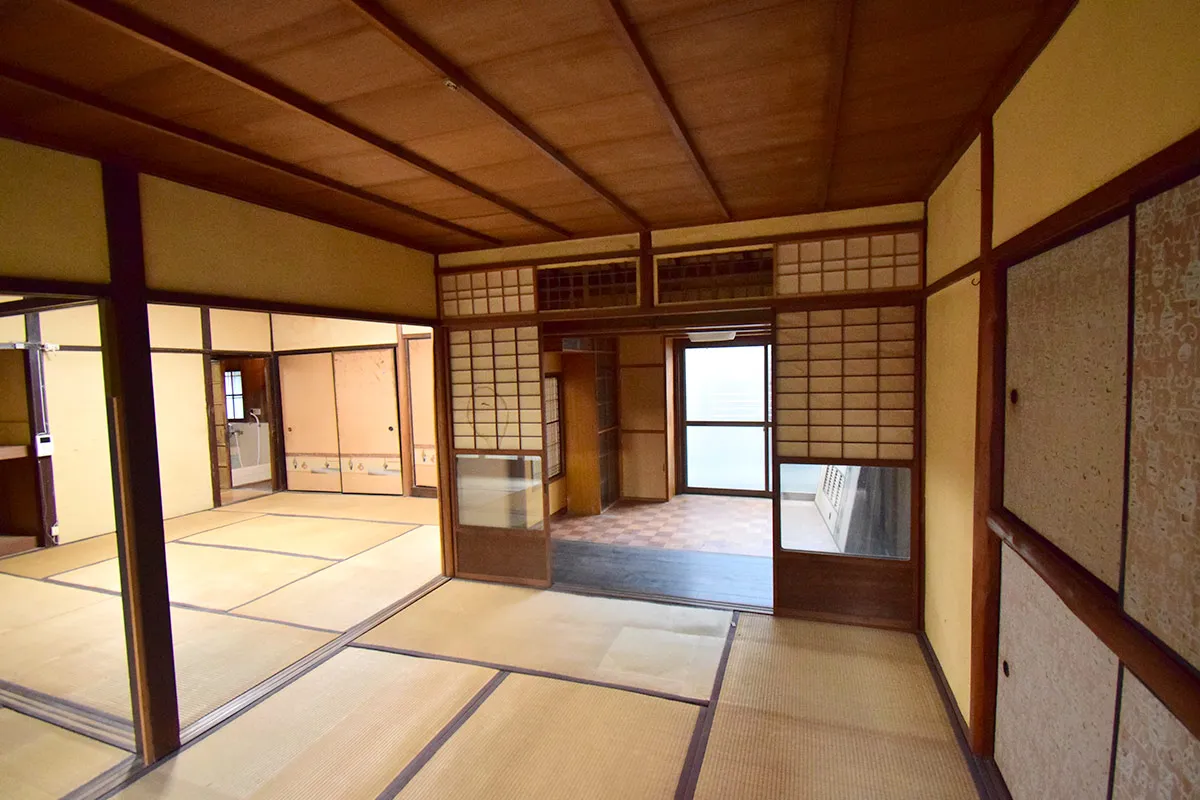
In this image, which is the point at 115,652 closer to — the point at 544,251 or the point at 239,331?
the point at 544,251

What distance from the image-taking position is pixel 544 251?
4.09 m

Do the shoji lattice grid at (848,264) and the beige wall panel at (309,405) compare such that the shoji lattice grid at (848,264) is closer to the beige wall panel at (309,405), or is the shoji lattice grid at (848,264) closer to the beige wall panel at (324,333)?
the beige wall panel at (324,333)

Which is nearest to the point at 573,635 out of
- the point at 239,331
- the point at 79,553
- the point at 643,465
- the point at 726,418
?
the point at 643,465

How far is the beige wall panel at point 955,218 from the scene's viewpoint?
2.27m

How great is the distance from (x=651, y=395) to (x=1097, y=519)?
17.8 feet

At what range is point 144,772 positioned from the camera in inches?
90.8

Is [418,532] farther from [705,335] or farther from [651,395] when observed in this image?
[705,335]

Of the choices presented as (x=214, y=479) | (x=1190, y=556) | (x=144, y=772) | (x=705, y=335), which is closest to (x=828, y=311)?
(x=1190, y=556)

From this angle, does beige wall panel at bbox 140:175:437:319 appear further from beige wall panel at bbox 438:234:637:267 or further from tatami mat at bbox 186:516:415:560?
tatami mat at bbox 186:516:415:560

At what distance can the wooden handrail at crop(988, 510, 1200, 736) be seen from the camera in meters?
1.00

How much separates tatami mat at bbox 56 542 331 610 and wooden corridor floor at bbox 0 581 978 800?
1426 mm

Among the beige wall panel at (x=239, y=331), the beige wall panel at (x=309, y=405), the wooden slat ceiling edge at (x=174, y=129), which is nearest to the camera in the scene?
the wooden slat ceiling edge at (x=174, y=129)

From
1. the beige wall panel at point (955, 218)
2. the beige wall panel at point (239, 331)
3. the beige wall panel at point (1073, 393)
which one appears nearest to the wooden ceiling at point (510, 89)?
the beige wall panel at point (955, 218)

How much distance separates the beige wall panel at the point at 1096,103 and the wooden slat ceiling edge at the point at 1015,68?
0.08 feet
